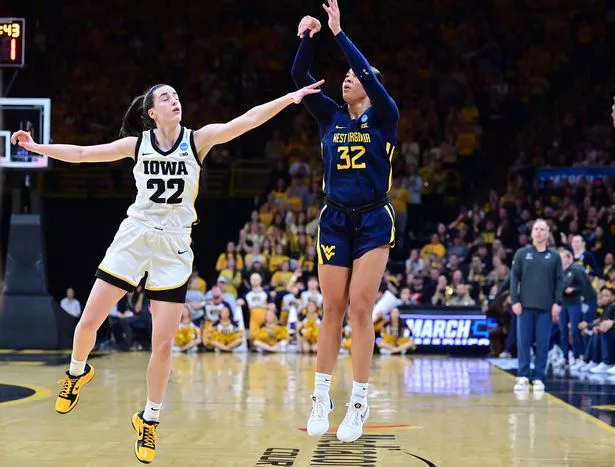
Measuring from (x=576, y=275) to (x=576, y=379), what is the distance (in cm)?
186

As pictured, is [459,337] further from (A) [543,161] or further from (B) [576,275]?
(A) [543,161]

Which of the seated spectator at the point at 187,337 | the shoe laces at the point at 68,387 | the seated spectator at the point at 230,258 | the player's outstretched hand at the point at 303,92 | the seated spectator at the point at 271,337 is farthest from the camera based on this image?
the seated spectator at the point at 230,258

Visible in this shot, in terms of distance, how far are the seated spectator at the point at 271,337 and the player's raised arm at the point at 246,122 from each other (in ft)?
35.8

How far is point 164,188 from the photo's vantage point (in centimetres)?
617

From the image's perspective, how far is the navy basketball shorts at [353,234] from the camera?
637 centimetres

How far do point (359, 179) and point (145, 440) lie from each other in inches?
84.5

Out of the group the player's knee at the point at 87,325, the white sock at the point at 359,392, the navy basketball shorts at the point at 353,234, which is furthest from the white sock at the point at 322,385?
the player's knee at the point at 87,325

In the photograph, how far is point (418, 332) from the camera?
1683cm

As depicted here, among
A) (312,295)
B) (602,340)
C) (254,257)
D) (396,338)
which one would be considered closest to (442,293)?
(396,338)

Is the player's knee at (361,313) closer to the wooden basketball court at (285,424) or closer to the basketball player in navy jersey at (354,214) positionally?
the basketball player in navy jersey at (354,214)

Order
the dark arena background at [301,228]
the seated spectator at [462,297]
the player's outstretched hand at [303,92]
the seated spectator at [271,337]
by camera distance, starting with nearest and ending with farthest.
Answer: the player's outstretched hand at [303,92] → the dark arena background at [301,228] → the seated spectator at [462,297] → the seated spectator at [271,337]

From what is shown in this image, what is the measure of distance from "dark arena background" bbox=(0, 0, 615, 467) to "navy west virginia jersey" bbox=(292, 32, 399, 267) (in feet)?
0.54

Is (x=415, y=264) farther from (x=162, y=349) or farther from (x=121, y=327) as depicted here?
(x=162, y=349)

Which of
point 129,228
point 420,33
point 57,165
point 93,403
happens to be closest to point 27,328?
point 57,165
